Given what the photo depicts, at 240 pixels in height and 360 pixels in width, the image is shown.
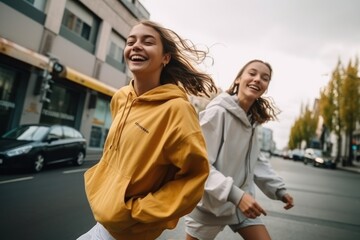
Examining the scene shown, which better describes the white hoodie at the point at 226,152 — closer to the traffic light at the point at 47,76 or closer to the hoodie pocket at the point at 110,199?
the hoodie pocket at the point at 110,199

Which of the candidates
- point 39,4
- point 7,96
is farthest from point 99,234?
point 39,4

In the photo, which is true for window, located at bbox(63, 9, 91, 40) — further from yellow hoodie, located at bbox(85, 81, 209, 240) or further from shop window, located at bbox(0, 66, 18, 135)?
yellow hoodie, located at bbox(85, 81, 209, 240)

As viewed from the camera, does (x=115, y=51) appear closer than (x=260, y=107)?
No

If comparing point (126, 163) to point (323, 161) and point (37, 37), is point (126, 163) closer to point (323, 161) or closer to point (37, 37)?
point (37, 37)

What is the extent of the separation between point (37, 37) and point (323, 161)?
2495 centimetres

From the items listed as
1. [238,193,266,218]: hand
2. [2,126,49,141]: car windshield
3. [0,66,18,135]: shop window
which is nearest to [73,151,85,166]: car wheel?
[2,126,49,141]: car windshield

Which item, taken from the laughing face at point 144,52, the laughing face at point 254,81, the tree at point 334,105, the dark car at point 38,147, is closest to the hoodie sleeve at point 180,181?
the laughing face at point 144,52

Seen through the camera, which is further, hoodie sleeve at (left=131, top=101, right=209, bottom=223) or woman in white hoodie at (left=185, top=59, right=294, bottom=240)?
woman in white hoodie at (left=185, top=59, right=294, bottom=240)

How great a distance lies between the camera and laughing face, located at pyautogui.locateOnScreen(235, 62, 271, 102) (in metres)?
2.31

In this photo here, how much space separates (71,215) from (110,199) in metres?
3.67

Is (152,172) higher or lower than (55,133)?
higher

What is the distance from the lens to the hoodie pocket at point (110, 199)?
1.28 m

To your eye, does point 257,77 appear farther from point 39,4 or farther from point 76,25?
point 76,25

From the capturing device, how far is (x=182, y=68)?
191cm
